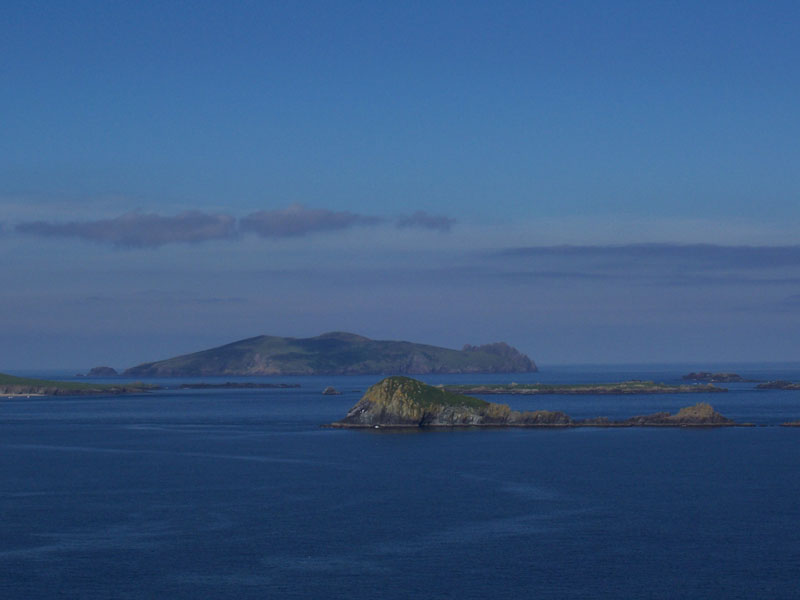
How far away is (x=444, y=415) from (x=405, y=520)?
295ft

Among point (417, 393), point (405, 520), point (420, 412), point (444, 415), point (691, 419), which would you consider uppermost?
point (417, 393)

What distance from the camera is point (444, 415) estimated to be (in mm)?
168250

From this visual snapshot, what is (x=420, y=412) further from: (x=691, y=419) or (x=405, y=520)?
(x=405, y=520)

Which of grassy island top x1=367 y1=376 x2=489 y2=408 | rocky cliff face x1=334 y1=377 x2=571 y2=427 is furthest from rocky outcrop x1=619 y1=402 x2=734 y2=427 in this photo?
grassy island top x1=367 y1=376 x2=489 y2=408

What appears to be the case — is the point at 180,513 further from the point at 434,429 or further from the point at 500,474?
the point at 434,429

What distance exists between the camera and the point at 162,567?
63.5m

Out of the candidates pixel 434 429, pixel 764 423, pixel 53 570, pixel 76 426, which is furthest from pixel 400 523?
pixel 76 426

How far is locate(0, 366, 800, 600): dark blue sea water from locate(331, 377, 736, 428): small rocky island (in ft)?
92.5

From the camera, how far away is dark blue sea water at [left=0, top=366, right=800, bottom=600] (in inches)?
Answer: 2365

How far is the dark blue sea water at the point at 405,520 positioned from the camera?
60.1 metres

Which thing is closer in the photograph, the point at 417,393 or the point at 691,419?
the point at 691,419

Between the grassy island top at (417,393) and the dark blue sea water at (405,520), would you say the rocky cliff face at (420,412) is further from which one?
the dark blue sea water at (405,520)

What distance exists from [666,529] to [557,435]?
75770 mm

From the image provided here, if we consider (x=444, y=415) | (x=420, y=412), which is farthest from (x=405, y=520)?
(x=444, y=415)
